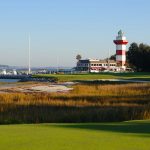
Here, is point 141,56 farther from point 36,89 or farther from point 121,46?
point 36,89

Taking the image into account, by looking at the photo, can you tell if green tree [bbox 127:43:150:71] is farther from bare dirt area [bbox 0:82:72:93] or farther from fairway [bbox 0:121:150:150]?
fairway [bbox 0:121:150:150]

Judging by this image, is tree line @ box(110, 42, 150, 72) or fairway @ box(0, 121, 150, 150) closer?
fairway @ box(0, 121, 150, 150)

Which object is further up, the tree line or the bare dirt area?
the tree line

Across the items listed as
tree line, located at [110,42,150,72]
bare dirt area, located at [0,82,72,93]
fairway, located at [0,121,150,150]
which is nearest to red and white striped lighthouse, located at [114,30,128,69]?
tree line, located at [110,42,150,72]

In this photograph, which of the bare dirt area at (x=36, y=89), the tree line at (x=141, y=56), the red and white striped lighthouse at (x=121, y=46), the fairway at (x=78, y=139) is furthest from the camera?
the red and white striped lighthouse at (x=121, y=46)

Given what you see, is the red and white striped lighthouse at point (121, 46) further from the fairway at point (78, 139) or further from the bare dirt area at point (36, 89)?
the fairway at point (78, 139)

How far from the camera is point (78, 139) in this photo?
12.8m

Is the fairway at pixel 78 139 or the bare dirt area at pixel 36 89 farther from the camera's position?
the bare dirt area at pixel 36 89

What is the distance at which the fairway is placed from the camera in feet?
38.0

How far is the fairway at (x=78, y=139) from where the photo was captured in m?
11.6

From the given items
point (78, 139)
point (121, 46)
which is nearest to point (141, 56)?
point (121, 46)

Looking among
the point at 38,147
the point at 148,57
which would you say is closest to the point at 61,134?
the point at 38,147

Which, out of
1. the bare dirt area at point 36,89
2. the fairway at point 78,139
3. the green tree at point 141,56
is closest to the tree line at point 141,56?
the green tree at point 141,56

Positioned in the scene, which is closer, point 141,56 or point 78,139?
point 78,139
